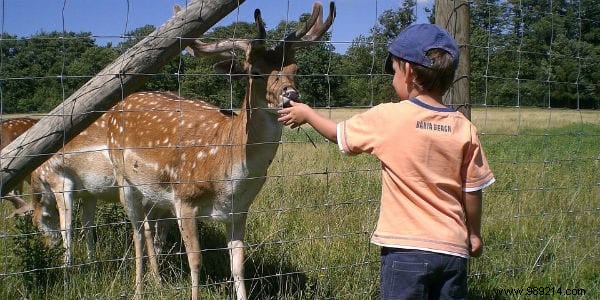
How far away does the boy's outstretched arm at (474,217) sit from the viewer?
107 inches

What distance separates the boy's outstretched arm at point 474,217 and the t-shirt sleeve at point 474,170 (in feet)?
0.15

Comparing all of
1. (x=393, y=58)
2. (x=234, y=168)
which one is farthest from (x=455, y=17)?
(x=234, y=168)

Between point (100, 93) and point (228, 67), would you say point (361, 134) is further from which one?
point (228, 67)

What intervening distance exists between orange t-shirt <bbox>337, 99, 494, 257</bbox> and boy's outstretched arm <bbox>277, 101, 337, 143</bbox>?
7 cm

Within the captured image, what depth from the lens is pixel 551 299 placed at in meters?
4.36

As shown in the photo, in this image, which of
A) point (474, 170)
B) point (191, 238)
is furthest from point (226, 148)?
point (474, 170)

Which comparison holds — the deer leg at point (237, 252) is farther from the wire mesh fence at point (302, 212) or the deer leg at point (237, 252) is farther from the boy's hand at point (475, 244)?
the boy's hand at point (475, 244)

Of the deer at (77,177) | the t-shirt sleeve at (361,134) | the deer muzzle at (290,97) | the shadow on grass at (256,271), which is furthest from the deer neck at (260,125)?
the deer at (77,177)

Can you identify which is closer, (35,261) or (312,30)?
(35,261)

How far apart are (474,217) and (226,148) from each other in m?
2.28

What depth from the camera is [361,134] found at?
2.63 metres

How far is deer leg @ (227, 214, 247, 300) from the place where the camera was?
4.49 metres

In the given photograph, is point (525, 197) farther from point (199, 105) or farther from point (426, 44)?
point (426, 44)

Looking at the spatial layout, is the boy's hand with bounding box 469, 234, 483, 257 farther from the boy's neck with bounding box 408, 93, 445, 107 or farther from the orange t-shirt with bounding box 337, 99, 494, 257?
the boy's neck with bounding box 408, 93, 445, 107
